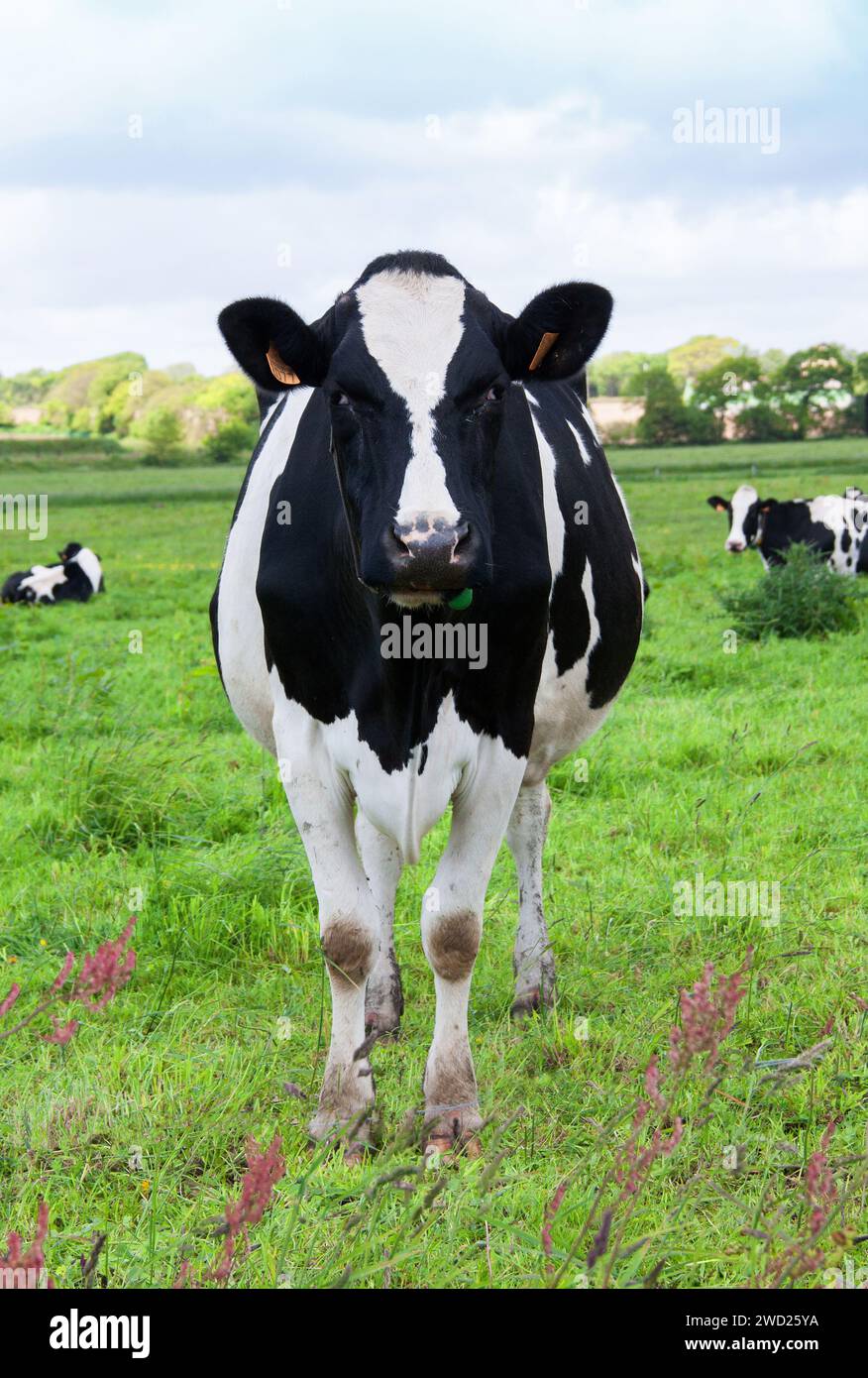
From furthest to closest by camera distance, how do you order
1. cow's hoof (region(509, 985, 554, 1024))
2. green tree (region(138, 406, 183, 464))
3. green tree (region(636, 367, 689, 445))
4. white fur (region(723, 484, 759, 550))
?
green tree (region(636, 367, 689, 445)), green tree (region(138, 406, 183, 464)), white fur (region(723, 484, 759, 550)), cow's hoof (region(509, 985, 554, 1024))

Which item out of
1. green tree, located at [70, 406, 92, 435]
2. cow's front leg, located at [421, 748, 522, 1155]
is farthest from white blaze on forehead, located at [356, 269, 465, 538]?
green tree, located at [70, 406, 92, 435]

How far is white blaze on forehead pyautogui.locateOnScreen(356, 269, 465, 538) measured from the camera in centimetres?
300

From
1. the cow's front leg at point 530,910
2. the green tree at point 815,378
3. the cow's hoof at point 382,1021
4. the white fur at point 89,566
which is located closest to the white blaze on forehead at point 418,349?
the cow's front leg at point 530,910

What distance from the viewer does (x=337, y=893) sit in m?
3.75

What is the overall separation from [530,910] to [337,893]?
4.10 feet

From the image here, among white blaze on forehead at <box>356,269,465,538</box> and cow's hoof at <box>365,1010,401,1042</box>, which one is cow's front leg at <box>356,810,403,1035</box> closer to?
cow's hoof at <box>365,1010,401,1042</box>

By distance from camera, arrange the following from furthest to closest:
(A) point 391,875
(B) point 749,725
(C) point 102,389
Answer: (C) point 102,389 → (B) point 749,725 → (A) point 391,875

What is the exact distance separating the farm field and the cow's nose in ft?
4.02

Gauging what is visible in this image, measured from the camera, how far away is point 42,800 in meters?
6.32

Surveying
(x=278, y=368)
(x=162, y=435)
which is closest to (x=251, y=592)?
(x=278, y=368)

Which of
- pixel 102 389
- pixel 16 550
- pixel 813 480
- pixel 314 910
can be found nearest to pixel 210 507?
pixel 16 550

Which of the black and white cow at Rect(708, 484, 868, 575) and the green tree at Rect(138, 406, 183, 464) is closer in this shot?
the black and white cow at Rect(708, 484, 868, 575)
